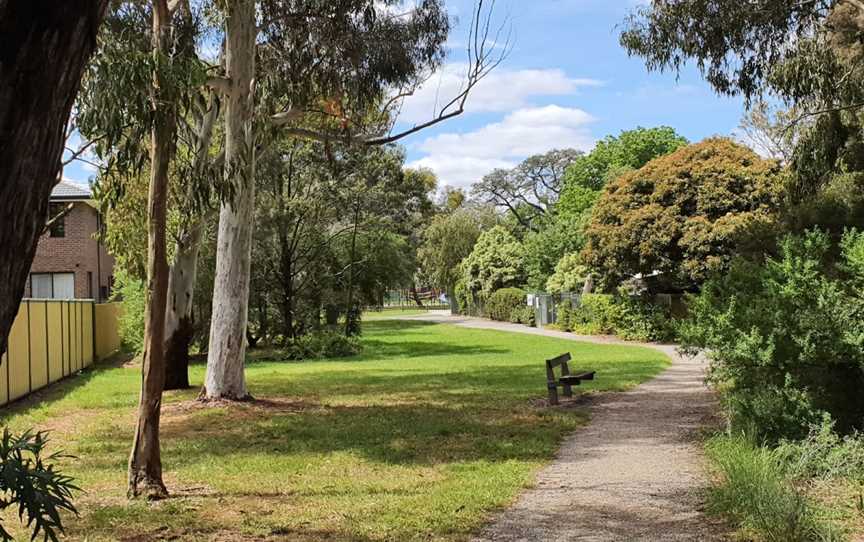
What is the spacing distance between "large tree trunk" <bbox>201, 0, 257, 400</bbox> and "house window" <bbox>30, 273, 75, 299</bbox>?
2281 centimetres

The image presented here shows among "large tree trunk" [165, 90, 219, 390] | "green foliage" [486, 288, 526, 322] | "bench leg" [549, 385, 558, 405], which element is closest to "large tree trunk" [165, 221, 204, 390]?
"large tree trunk" [165, 90, 219, 390]

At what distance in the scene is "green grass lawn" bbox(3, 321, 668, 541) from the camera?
22.5ft

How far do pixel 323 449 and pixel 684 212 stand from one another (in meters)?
22.3

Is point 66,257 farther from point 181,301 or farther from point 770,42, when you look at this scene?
point 770,42

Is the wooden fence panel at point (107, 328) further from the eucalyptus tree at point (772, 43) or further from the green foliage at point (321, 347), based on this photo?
the eucalyptus tree at point (772, 43)

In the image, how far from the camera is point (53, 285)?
114ft

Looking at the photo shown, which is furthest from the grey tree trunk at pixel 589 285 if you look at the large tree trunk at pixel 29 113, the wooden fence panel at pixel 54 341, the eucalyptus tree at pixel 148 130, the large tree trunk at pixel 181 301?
the large tree trunk at pixel 29 113

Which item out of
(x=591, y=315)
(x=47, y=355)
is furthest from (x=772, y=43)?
(x=591, y=315)

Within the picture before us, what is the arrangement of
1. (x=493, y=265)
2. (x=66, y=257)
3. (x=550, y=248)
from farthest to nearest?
(x=493, y=265) < (x=550, y=248) < (x=66, y=257)

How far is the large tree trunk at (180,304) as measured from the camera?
54.8ft

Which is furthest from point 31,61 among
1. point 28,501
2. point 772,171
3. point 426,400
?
point 772,171

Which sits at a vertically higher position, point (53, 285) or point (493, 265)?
point (493, 265)

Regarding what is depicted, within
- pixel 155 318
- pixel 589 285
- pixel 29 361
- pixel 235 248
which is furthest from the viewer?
pixel 589 285

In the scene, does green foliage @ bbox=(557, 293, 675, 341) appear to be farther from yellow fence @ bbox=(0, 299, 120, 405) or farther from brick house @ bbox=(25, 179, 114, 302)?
brick house @ bbox=(25, 179, 114, 302)
